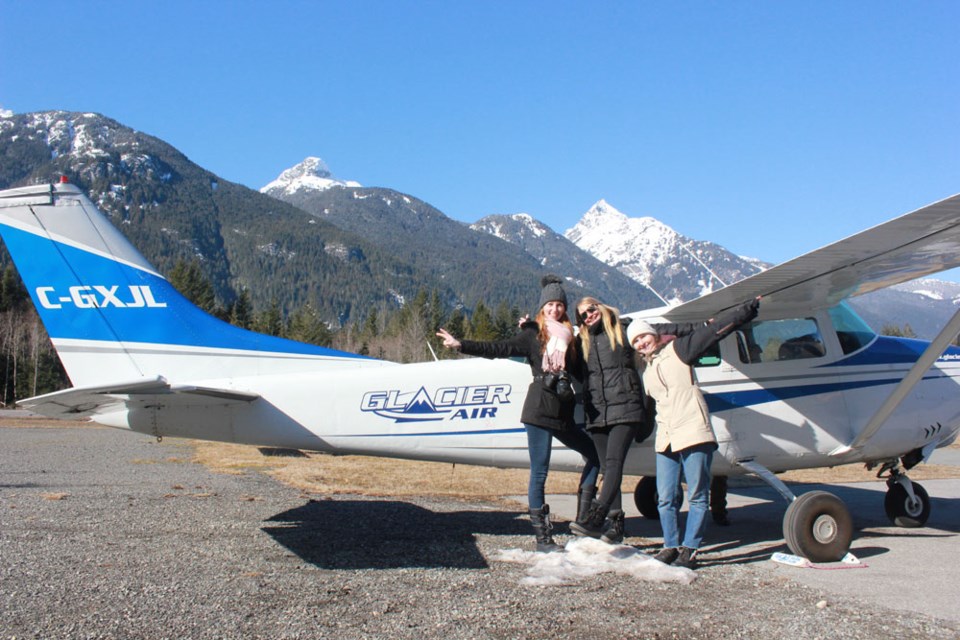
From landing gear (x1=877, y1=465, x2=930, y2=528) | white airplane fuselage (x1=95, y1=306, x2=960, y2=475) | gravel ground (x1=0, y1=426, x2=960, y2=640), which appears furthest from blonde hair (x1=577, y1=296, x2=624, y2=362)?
landing gear (x1=877, y1=465, x2=930, y2=528)

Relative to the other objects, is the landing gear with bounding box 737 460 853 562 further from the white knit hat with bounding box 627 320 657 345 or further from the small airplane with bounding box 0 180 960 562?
the white knit hat with bounding box 627 320 657 345

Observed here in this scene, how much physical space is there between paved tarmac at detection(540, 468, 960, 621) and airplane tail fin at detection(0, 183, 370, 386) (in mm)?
3891

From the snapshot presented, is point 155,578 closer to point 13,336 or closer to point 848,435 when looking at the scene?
point 848,435

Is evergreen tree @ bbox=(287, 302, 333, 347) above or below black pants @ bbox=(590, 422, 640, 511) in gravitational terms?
above

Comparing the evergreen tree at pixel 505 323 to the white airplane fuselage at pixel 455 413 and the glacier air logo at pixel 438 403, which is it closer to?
A: the white airplane fuselage at pixel 455 413

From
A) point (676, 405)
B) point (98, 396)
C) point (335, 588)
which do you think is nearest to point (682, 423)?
point (676, 405)

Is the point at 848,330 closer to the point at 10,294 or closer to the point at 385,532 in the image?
the point at 385,532

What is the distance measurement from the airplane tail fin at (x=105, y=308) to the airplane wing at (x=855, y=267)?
3.57 metres

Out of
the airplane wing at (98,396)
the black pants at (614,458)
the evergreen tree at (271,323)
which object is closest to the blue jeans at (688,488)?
the black pants at (614,458)

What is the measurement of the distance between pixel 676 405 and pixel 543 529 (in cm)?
144

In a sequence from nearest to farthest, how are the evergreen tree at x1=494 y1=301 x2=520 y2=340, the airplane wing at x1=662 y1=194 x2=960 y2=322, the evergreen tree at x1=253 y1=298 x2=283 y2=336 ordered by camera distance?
the airplane wing at x1=662 y1=194 x2=960 y2=322 < the evergreen tree at x1=253 y1=298 x2=283 y2=336 < the evergreen tree at x1=494 y1=301 x2=520 y2=340

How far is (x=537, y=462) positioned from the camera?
5605 millimetres

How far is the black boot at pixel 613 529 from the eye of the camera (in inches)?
224

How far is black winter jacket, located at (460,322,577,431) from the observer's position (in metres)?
5.58
